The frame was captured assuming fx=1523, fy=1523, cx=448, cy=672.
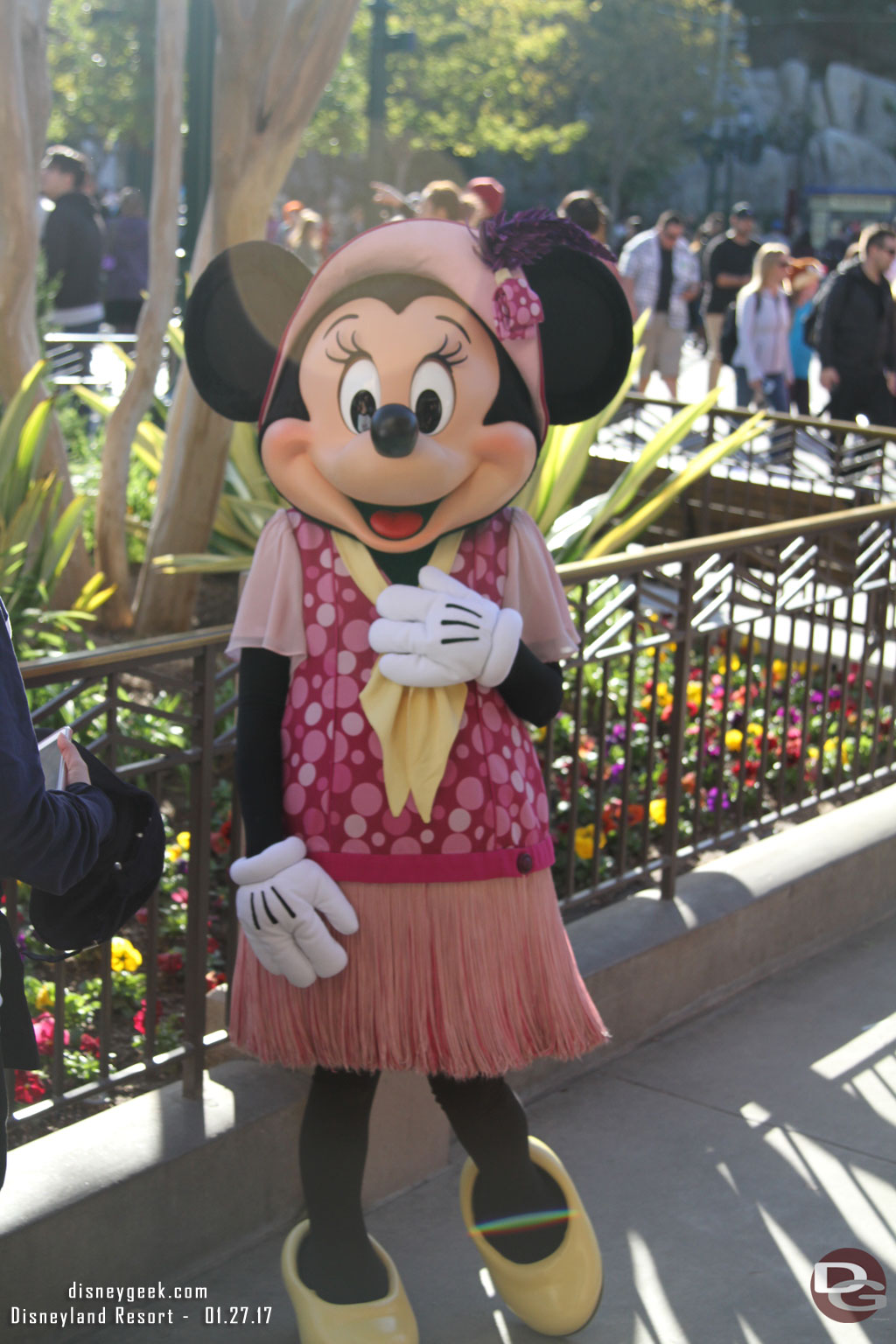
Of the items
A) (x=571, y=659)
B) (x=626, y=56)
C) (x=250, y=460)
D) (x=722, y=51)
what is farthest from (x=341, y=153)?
(x=571, y=659)

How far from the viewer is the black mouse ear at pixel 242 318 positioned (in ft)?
8.66

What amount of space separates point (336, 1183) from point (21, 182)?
4391 mm

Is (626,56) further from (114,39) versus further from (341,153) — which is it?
(114,39)

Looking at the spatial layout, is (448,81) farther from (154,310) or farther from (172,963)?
(172,963)

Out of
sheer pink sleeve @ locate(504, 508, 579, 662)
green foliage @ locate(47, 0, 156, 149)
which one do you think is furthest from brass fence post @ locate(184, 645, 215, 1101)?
green foliage @ locate(47, 0, 156, 149)

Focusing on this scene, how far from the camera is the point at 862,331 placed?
29.2ft

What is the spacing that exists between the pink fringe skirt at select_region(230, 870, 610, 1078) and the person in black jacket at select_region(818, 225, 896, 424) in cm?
724

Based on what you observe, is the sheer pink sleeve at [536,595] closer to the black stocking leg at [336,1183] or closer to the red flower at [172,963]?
the black stocking leg at [336,1183]

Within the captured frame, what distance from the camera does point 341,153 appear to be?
119 feet

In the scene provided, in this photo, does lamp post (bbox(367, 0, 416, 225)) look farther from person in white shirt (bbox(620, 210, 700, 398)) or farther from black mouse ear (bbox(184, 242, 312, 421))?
black mouse ear (bbox(184, 242, 312, 421))

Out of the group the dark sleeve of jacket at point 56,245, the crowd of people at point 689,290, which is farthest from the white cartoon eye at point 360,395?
the dark sleeve of jacket at point 56,245

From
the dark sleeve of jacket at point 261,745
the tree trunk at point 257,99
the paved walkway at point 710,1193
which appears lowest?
→ the paved walkway at point 710,1193

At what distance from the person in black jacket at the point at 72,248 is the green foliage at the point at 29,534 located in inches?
196

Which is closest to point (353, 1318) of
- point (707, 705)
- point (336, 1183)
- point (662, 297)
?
point (336, 1183)
